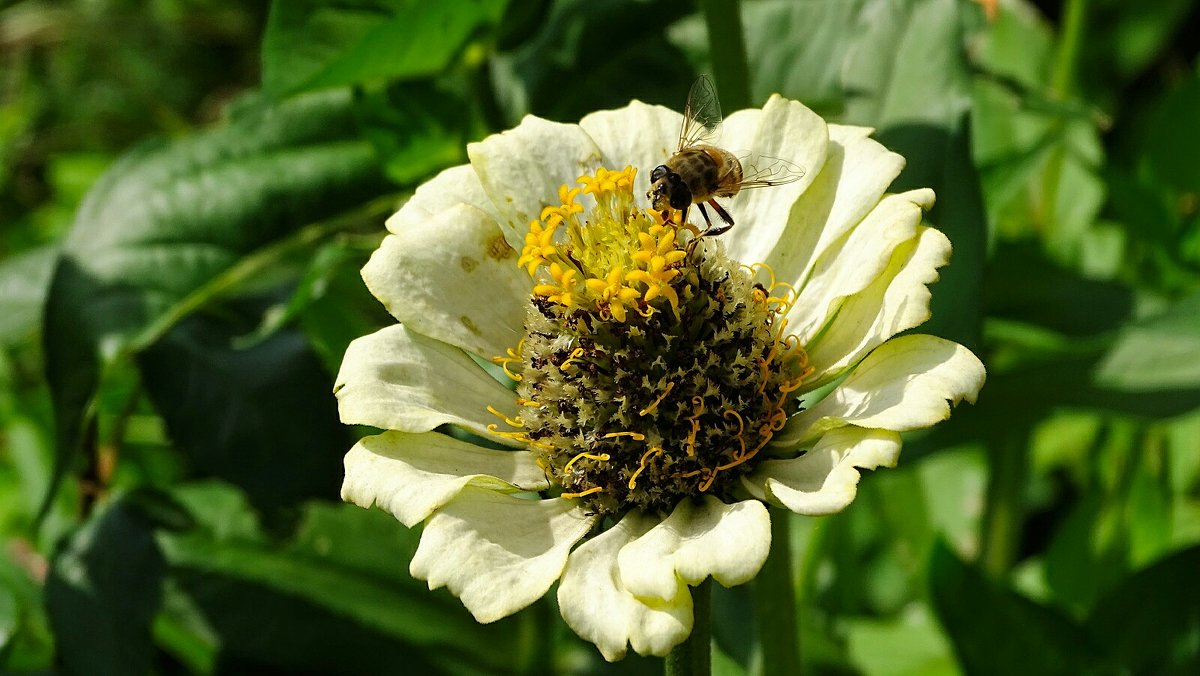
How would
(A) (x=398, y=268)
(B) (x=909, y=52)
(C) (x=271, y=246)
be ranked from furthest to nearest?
(C) (x=271, y=246), (B) (x=909, y=52), (A) (x=398, y=268)

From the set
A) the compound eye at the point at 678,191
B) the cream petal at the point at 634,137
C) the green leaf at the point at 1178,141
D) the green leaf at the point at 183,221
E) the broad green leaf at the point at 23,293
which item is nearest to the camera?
the compound eye at the point at 678,191

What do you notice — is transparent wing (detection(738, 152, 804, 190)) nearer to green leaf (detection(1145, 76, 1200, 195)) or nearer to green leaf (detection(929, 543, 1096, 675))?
green leaf (detection(929, 543, 1096, 675))

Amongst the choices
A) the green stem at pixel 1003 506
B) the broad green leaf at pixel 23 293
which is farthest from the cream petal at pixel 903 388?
the broad green leaf at pixel 23 293

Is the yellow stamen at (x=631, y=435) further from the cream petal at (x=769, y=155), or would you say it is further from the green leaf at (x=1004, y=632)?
the green leaf at (x=1004, y=632)

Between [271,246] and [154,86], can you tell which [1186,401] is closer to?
[271,246]

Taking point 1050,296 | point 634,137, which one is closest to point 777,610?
point 634,137

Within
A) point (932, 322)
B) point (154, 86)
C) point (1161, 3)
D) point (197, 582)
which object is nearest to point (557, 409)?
point (932, 322)
